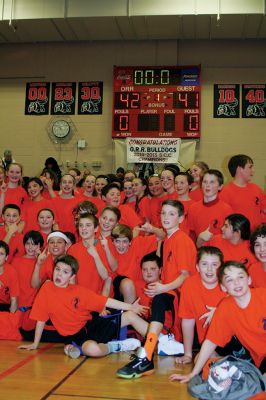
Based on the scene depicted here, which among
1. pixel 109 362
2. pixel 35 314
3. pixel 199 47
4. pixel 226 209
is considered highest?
pixel 199 47

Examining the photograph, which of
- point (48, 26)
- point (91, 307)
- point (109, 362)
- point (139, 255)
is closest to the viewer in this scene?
point (109, 362)

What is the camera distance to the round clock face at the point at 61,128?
11.8 m

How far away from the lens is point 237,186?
5.91 metres

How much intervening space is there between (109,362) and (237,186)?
9.96 feet

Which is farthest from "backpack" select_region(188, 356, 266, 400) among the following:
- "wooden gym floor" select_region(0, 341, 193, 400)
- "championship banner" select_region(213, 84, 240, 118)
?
"championship banner" select_region(213, 84, 240, 118)

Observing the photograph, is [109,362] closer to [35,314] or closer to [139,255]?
[35,314]

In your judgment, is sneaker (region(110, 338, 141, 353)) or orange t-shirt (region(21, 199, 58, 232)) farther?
orange t-shirt (region(21, 199, 58, 232))

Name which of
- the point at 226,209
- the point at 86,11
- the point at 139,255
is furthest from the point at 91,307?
the point at 86,11

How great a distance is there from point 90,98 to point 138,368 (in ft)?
30.6

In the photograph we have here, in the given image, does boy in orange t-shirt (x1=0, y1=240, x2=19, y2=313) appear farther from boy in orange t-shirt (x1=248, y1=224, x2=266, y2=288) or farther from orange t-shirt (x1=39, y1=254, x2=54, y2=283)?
boy in orange t-shirt (x1=248, y1=224, x2=266, y2=288)

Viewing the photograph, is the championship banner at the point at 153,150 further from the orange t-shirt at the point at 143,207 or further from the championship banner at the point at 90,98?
the orange t-shirt at the point at 143,207

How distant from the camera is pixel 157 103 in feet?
36.4

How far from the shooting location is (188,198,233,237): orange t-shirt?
5.42m

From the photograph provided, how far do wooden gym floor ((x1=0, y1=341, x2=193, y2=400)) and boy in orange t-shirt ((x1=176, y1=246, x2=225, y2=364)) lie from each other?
1.02 feet
